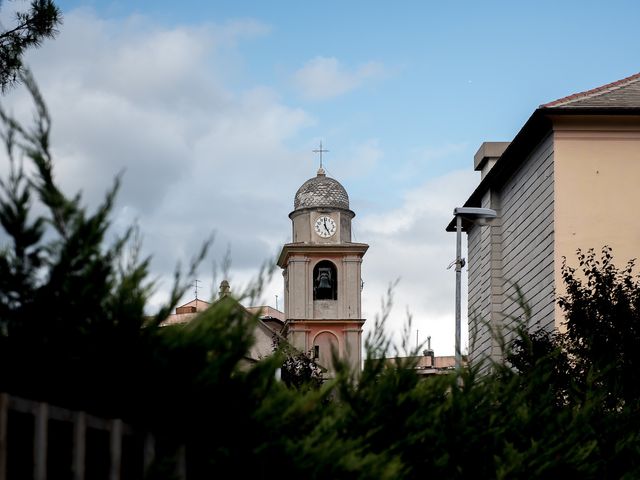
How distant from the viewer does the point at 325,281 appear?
76375 mm

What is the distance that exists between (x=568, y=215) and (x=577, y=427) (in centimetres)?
2176

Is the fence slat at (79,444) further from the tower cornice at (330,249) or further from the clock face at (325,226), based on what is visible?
the clock face at (325,226)

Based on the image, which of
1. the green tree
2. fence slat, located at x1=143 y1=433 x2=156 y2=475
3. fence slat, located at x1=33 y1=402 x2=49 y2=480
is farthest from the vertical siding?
fence slat, located at x1=33 y1=402 x2=49 y2=480

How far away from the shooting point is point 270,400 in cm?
696

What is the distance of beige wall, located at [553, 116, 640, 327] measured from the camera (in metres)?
31.4

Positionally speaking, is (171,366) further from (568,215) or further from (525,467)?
(568,215)

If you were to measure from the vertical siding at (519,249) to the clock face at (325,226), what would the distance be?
3384cm

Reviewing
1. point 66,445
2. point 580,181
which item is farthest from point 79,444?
point 580,181

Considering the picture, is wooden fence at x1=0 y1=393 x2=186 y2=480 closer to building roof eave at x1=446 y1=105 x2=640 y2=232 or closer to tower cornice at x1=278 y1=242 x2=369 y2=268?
building roof eave at x1=446 y1=105 x2=640 y2=232

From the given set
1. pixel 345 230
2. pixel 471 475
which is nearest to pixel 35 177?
pixel 471 475

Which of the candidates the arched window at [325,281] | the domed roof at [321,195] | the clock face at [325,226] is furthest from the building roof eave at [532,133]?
the domed roof at [321,195]

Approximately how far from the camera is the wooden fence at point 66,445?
5828 mm

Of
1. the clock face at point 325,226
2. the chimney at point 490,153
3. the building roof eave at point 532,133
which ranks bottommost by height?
the building roof eave at point 532,133

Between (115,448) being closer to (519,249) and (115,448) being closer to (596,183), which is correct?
(596,183)
